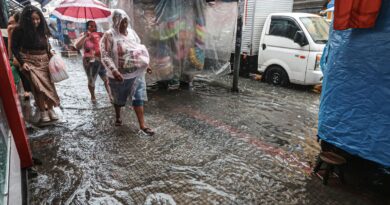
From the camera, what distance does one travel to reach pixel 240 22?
6.29 meters

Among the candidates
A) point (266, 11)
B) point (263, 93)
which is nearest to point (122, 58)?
point (263, 93)

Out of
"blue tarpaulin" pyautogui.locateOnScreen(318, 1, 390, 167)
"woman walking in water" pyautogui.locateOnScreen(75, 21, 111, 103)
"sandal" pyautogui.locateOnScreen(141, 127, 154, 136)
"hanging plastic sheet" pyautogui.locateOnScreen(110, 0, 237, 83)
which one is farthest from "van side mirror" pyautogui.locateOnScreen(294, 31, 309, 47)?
"woman walking in water" pyautogui.locateOnScreen(75, 21, 111, 103)

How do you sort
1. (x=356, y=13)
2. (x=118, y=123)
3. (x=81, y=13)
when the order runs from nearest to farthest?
(x=356, y=13) < (x=118, y=123) < (x=81, y=13)

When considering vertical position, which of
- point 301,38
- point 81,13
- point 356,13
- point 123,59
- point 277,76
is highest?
point 81,13

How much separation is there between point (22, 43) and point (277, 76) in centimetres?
628

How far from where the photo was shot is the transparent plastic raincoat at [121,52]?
3.77m

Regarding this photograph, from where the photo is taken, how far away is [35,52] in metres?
4.11

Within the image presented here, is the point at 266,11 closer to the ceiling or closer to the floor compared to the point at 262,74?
closer to the ceiling

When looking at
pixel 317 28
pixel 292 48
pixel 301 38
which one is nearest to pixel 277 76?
pixel 292 48

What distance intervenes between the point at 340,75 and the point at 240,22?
3.74 metres

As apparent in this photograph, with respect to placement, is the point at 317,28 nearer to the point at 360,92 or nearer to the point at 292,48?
the point at 292,48

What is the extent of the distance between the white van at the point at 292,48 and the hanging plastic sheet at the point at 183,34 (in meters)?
1.42

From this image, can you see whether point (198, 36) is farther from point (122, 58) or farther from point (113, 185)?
point (113, 185)

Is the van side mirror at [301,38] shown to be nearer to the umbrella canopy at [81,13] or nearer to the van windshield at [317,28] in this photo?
the van windshield at [317,28]
